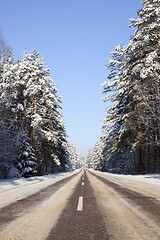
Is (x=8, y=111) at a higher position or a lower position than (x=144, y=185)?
higher

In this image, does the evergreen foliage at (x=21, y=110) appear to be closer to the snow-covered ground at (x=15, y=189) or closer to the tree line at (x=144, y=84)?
the snow-covered ground at (x=15, y=189)

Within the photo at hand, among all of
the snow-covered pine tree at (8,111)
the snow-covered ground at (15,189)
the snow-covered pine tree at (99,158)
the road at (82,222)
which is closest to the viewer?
the road at (82,222)

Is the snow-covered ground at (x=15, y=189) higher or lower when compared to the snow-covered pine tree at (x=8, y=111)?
lower

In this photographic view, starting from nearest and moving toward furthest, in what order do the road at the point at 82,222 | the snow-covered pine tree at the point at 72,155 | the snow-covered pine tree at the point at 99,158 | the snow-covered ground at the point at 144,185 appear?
the road at the point at 82,222, the snow-covered ground at the point at 144,185, the snow-covered pine tree at the point at 99,158, the snow-covered pine tree at the point at 72,155

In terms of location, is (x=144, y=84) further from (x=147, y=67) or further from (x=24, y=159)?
(x=24, y=159)

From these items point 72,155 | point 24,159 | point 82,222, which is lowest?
point 72,155

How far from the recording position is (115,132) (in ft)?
86.1

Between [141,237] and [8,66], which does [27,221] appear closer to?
[141,237]

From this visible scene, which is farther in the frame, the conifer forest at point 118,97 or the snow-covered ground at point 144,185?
the conifer forest at point 118,97

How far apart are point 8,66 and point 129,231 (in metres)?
20.5

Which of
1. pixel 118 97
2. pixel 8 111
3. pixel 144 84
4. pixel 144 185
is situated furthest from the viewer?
pixel 118 97

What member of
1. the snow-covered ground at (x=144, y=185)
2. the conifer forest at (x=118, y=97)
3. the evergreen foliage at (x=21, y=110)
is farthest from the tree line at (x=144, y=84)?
the evergreen foliage at (x=21, y=110)

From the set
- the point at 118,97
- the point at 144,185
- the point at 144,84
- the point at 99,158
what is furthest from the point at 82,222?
the point at 99,158

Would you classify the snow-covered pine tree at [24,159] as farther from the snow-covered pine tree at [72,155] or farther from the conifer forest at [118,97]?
the snow-covered pine tree at [72,155]
